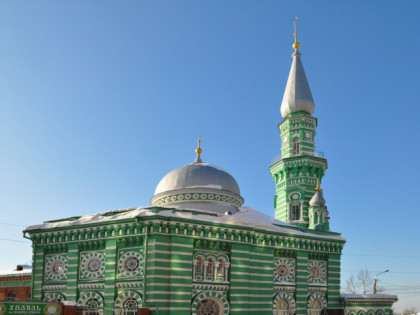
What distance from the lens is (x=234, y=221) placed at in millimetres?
31391

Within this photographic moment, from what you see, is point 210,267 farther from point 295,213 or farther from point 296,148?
point 296,148

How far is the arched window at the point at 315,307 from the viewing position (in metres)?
34.9

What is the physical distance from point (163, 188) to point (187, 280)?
31.4 ft

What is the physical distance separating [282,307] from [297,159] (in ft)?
47.8

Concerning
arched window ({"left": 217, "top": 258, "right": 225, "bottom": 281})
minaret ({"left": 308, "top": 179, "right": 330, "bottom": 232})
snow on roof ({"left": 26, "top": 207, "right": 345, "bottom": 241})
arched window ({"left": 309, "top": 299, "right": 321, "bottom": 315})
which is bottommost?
arched window ({"left": 309, "top": 299, "right": 321, "bottom": 315})

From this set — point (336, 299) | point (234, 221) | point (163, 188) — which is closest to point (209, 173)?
point (163, 188)

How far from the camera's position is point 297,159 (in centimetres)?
4384

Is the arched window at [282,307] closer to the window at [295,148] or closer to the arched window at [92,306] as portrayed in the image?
the arched window at [92,306]

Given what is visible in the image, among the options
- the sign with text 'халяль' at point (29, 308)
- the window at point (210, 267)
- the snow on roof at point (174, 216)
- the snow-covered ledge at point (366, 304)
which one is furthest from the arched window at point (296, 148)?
the sign with text 'халяль' at point (29, 308)

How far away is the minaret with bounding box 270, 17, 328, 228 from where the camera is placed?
43188mm

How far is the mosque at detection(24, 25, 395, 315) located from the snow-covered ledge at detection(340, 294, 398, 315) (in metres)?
0.07

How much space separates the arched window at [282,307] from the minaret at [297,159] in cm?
914

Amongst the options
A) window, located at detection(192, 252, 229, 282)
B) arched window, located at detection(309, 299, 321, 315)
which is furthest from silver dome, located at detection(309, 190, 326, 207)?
window, located at detection(192, 252, 229, 282)

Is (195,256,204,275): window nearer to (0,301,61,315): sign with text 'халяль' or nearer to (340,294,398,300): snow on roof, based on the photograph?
(0,301,61,315): sign with text 'халяль'
